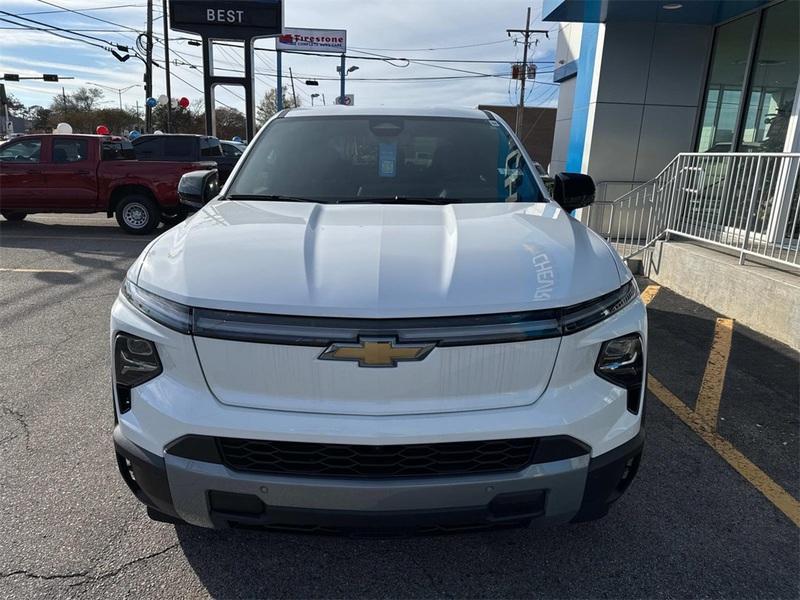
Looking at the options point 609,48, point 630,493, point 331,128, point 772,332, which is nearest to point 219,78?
point 609,48

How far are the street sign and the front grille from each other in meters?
11.4

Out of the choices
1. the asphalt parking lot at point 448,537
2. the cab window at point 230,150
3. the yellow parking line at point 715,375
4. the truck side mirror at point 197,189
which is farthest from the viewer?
the cab window at point 230,150

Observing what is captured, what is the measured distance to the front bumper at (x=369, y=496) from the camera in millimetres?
1725

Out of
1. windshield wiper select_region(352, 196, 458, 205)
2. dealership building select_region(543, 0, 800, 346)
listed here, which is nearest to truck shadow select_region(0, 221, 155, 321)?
windshield wiper select_region(352, 196, 458, 205)

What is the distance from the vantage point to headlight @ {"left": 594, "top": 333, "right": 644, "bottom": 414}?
1858mm

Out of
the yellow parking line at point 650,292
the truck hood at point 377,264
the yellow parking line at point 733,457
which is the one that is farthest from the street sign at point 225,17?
the yellow parking line at point 733,457

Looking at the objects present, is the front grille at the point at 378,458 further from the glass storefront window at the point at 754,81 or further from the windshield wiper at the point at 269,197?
the glass storefront window at the point at 754,81

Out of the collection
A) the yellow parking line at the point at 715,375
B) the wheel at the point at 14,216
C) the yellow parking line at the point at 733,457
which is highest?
the yellow parking line at the point at 715,375

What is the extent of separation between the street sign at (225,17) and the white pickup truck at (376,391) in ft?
35.5

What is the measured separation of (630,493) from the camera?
106 inches

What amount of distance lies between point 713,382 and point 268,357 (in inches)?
138

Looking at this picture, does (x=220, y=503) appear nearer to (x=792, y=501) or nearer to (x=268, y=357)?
(x=268, y=357)

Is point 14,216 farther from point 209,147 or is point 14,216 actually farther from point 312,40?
point 312,40

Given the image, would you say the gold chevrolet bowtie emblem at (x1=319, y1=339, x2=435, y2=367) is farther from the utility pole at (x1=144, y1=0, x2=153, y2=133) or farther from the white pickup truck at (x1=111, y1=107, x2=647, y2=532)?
the utility pole at (x1=144, y1=0, x2=153, y2=133)
